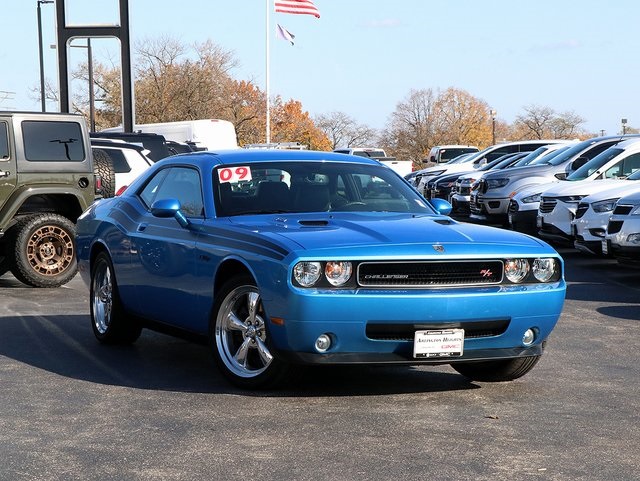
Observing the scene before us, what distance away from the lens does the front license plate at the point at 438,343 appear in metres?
6.78

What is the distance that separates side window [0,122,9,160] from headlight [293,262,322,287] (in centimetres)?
784

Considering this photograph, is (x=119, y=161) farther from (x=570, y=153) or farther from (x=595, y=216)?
(x=570, y=153)

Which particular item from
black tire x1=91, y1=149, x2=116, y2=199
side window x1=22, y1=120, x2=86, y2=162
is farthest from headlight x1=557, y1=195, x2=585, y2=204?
side window x1=22, y1=120, x2=86, y2=162

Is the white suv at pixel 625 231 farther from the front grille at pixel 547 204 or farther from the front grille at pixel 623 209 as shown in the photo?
the front grille at pixel 547 204

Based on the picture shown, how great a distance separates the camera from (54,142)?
Answer: 14133 millimetres

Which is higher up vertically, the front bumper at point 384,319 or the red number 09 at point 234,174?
the red number 09 at point 234,174

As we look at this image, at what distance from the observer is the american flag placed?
41188mm

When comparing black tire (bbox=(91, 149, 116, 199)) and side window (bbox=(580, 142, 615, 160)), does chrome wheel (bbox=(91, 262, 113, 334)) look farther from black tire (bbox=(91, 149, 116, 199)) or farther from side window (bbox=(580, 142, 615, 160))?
side window (bbox=(580, 142, 615, 160))

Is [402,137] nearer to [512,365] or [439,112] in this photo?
[439,112]

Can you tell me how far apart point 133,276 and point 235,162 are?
1196 millimetres

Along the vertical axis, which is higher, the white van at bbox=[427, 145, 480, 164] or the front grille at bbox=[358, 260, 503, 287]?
the front grille at bbox=[358, 260, 503, 287]

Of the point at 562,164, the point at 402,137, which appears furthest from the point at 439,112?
the point at 562,164

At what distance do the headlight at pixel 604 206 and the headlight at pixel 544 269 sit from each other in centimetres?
922

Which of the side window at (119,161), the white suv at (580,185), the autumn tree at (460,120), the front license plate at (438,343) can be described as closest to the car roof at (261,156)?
the front license plate at (438,343)
